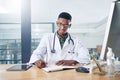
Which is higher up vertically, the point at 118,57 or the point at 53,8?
the point at 53,8

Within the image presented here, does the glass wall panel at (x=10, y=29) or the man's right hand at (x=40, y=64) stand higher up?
the glass wall panel at (x=10, y=29)

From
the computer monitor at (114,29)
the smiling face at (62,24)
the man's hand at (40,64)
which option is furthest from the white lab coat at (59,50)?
the computer monitor at (114,29)

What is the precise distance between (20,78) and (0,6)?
216cm

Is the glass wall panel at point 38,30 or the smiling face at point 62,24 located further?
the glass wall panel at point 38,30

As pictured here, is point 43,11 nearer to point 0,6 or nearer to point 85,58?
point 0,6

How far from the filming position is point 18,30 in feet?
10.8

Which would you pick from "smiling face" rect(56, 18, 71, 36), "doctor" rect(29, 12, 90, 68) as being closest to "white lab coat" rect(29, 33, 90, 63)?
"doctor" rect(29, 12, 90, 68)

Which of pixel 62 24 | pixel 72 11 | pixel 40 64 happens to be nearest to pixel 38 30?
pixel 72 11

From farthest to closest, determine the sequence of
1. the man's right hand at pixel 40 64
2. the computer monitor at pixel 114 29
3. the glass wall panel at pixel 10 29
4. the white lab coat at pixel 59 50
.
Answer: the glass wall panel at pixel 10 29
the white lab coat at pixel 59 50
the man's right hand at pixel 40 64
the computer monitor at pixel 114 29

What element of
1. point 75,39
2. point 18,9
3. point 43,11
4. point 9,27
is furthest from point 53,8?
point 75,39

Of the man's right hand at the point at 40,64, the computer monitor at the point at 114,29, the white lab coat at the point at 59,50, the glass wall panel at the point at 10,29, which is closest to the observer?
the computer monitor at the point at 114,29

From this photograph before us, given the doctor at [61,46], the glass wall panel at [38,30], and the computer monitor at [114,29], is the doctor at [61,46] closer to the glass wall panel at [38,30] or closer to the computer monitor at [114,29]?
the computer monitor at [114,29]

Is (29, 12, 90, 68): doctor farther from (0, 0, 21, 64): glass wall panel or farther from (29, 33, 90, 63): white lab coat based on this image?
(0, 0, 21, 64): glass wall panel

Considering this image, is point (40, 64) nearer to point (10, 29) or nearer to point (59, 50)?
point (59, 50)
